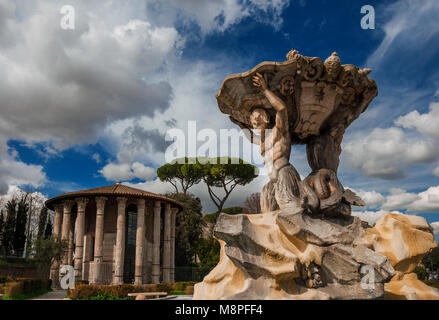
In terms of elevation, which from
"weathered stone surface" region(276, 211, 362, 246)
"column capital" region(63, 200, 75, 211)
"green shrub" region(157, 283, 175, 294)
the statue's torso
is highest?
"column capital" region(63, 200, 75, 211)

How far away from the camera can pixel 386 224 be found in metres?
5.89

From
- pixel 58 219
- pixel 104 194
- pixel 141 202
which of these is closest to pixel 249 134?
pixel 141 202

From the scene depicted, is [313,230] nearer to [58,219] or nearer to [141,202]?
[141,202]

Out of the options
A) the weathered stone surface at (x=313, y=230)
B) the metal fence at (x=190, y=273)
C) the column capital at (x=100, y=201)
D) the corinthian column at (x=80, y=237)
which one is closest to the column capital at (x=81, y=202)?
the corinthian column at (x=80, y=237)

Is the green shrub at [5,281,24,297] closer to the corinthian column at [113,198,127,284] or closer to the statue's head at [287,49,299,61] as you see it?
the corinthian column at [113,198,127,284]

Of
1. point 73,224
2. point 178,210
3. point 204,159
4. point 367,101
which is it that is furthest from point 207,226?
point 367,101

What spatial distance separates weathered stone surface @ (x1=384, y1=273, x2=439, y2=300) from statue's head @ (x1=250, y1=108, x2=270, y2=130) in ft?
11.2

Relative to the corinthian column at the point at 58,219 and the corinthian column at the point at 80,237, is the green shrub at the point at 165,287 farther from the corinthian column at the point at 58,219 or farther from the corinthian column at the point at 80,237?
the corinthian column at the point at 58,219

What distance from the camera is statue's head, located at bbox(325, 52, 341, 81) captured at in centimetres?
608

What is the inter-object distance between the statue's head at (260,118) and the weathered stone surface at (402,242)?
2.58m

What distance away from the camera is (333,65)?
20.0 feet

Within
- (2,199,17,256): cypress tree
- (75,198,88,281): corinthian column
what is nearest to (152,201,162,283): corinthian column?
(75,198,88,281): corinthian column

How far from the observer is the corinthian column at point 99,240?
2482 cm
